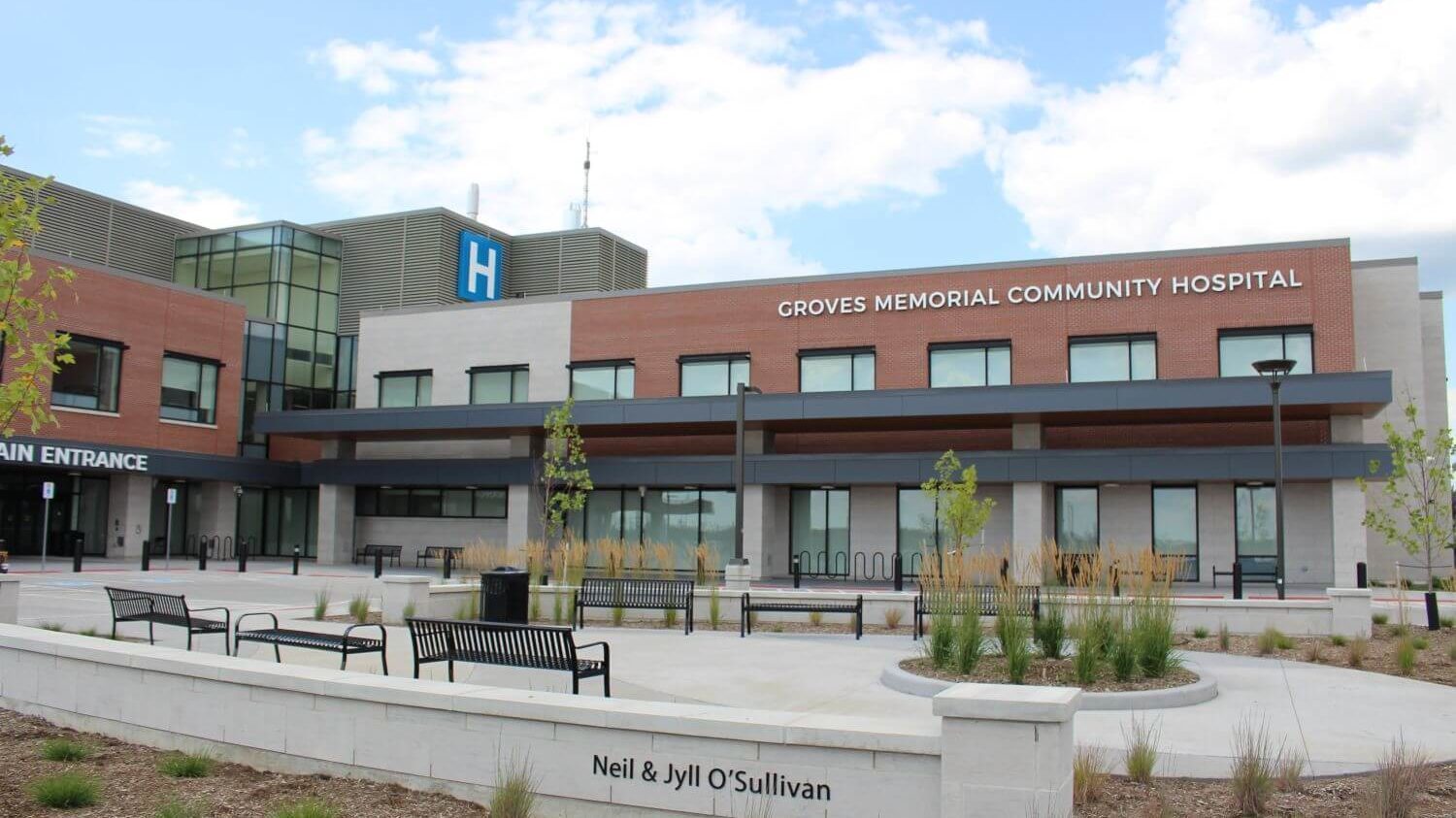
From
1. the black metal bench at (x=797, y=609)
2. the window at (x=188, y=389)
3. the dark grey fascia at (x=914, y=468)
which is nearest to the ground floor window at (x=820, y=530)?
the dark grey fascia at (x=914, y=468)

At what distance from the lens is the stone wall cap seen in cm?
598

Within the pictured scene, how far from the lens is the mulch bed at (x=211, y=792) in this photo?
281 inches

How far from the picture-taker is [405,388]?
136 feet

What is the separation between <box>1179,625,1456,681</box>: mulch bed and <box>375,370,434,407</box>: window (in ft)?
99.7

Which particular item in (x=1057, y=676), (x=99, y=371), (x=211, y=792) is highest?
(x=99, y=371)

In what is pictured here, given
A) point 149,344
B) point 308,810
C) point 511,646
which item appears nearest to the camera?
point 308,810

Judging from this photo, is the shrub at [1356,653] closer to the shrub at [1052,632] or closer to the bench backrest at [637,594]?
the shrub at [1052,632]

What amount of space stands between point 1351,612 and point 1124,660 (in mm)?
7438

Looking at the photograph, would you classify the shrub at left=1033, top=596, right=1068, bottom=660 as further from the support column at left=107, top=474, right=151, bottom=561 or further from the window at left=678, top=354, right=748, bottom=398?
the support column at left=107, top=474, right=151, bottom=561

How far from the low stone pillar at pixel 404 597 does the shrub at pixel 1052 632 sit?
9679 millimetres

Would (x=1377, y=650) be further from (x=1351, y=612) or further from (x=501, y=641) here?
(x=501, y=641)

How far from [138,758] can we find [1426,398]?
35.9 metres

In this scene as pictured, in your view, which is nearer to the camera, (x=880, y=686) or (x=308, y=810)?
(x=308, y=810)

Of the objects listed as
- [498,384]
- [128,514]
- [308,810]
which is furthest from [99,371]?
[308,810]
